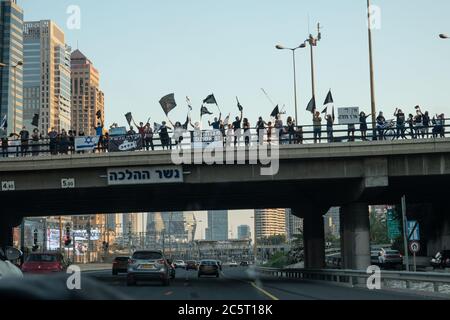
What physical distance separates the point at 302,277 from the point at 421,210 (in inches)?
599

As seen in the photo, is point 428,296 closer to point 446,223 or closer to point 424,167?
point 424,167

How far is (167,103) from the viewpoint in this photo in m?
42.7

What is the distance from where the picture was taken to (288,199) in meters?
48.0

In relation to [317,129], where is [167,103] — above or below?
above

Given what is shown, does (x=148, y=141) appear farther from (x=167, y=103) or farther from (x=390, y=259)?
(x=390, y=259)

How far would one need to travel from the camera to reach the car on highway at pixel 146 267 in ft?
99.2

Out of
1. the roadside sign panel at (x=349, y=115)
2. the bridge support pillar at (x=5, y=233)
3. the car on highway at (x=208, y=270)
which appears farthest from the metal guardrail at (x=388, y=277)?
the bridge support pillar at (x=5, y=233)

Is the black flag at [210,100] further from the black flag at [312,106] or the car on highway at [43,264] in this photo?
the car on highway at [43,264]

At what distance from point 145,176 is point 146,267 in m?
6.60

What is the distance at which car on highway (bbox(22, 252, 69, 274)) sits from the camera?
3053cm

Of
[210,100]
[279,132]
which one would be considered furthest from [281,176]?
[210,100]

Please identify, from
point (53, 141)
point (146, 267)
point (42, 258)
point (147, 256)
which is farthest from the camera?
point (53, 141)

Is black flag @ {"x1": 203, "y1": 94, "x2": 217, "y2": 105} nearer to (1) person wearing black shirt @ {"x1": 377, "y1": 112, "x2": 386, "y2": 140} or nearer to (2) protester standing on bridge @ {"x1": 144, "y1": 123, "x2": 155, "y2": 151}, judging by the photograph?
(2) protester standing on bridge @ {"x1": 144, "y1": 123, "x2": 155, "y2": 151}
